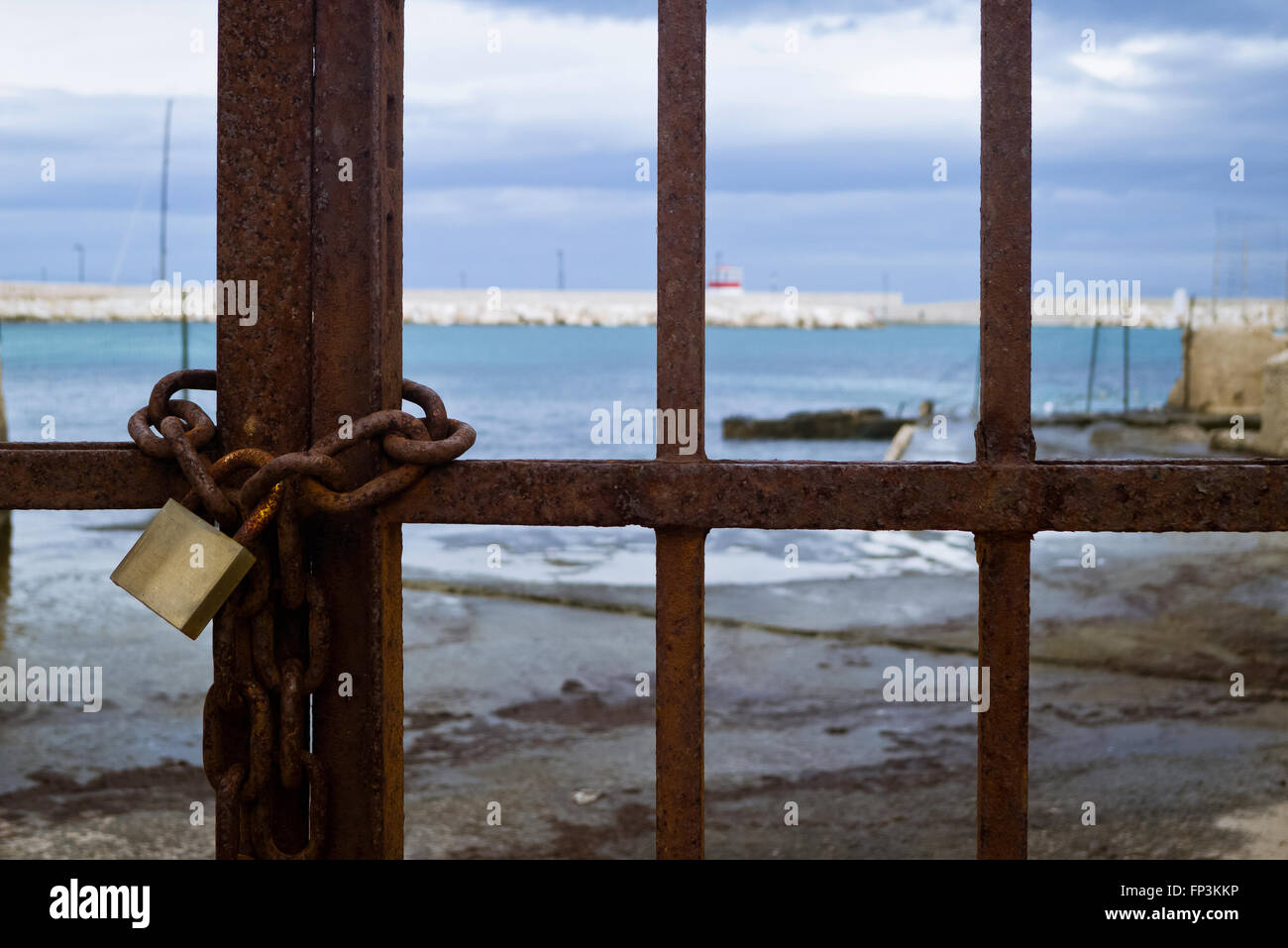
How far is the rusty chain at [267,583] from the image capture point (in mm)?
1403

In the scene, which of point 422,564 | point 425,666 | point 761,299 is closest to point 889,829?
point 425,666

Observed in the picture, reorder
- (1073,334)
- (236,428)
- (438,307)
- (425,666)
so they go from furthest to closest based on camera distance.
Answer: (438,307) → (1073,334) → (425,666) → (236,428)

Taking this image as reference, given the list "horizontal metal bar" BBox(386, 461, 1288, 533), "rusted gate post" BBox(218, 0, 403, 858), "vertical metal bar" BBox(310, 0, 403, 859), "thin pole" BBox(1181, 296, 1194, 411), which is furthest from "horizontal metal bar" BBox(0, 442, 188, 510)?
"thin pole" BBox(1181, 296, 1194, 411)

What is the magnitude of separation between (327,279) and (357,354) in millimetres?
108

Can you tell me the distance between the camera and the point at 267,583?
1.44m

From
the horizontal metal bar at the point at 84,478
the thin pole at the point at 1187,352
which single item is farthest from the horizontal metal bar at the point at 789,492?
the thin pole at the point at 1187,352

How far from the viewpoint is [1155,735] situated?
4691 mm

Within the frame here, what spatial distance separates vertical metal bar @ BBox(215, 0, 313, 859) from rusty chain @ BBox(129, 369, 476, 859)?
62 millimetres

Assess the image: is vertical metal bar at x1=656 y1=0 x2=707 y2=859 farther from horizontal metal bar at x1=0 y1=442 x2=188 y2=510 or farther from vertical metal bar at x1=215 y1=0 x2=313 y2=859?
horizontal metal bar at x1=0 y1=442 x2=188 y2=510

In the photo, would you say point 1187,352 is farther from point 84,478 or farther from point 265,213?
point 84,478

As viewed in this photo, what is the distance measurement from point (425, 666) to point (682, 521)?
463cm

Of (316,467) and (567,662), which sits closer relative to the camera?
(316,467)

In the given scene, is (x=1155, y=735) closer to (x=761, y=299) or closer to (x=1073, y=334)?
(x=1073, y=334)

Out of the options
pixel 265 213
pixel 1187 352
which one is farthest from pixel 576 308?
pixel 265 213
